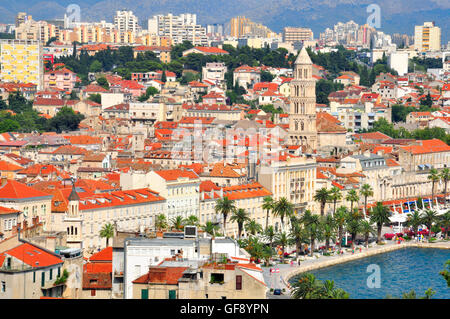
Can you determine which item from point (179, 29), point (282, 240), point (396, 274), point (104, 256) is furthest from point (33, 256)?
point (179, 29)

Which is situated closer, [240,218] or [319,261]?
[319,261]

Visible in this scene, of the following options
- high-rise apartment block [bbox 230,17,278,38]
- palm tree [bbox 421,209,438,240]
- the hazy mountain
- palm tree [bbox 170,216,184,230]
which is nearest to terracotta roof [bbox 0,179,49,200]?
palm tree [bbox 170,216,184,230]

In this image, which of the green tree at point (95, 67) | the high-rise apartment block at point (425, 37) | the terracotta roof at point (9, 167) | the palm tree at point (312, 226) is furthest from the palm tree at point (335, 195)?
the high-rise apartment block at point (425, 37)

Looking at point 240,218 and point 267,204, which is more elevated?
point 267,204

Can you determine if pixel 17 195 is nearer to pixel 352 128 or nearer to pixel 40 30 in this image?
pixel 352 128

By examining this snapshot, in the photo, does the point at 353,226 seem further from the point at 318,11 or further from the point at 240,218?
the point at 318,11

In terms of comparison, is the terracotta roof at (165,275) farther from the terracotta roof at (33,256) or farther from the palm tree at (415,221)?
the palm tree at (415,221)
